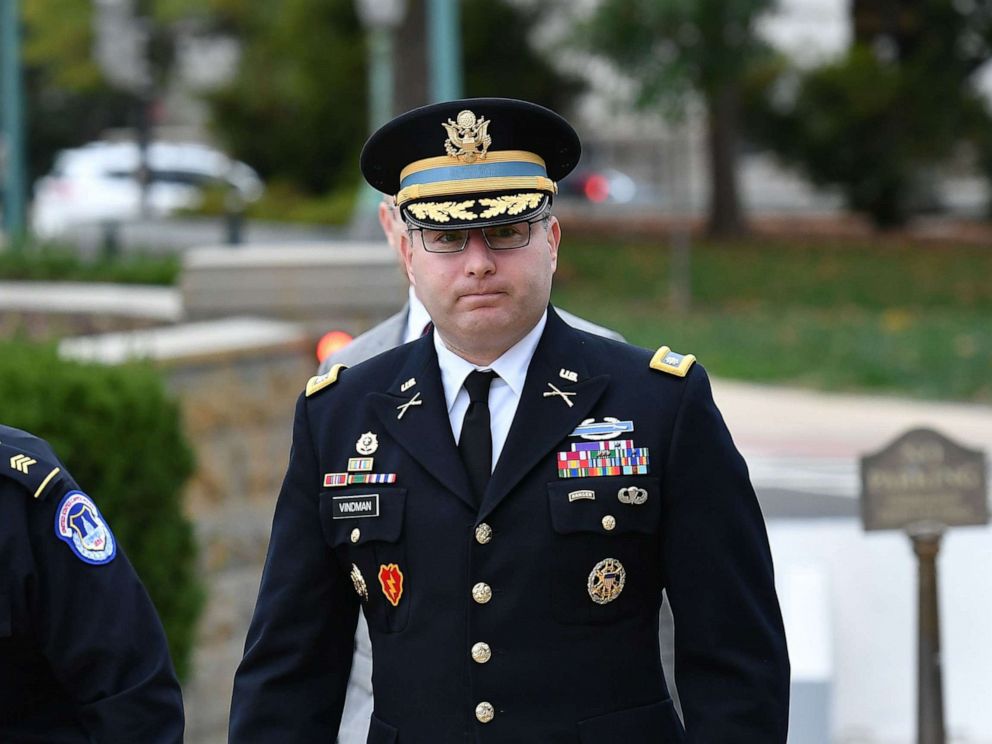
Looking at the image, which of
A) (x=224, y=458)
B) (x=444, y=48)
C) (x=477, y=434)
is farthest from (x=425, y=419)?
(x=444, y=48)

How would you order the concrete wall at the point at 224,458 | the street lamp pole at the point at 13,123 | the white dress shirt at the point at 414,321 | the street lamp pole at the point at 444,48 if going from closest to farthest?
the white dress shirt at the point at 414,321 → the concrete wall at the point at 224,458 → the street lamp pole at the point at 444,48 → the street lamp pole at the point at 13,123

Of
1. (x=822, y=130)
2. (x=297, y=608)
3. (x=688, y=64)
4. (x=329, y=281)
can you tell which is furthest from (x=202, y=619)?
(x=822, y=130)

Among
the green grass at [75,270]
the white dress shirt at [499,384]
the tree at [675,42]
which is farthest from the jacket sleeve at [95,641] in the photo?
the tree at [675,42]

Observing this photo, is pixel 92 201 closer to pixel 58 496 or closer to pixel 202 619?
pixel 202 619

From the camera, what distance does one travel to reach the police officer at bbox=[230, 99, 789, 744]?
290cm

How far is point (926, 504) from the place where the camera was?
5.90 m

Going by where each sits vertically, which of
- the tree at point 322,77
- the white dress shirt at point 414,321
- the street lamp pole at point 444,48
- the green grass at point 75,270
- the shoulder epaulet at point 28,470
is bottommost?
the shoulder epaulet at point 28,470

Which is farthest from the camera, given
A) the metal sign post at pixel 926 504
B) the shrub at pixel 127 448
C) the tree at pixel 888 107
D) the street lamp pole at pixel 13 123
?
the tree at pixel 888 107

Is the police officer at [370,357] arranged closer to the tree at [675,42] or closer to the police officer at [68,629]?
the police officer at [68,629]

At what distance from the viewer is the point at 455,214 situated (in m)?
2.97

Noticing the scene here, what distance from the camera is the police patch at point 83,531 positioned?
2.83 meters

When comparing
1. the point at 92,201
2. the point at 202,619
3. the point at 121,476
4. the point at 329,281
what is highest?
the point at 92,201

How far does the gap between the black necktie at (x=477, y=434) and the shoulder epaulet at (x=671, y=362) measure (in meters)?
0.27

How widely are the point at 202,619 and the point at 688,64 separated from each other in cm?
1756
